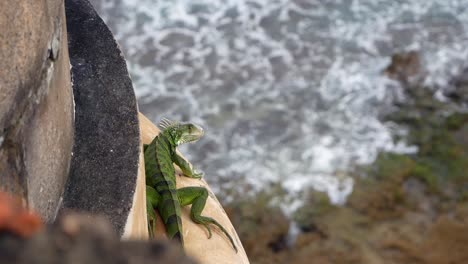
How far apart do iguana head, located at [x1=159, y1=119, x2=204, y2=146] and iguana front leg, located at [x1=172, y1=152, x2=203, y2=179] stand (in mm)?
78

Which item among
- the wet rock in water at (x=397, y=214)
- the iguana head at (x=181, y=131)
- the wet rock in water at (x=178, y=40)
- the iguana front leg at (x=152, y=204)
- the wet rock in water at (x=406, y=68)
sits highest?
the wet rock in water at (x=178, y=40)

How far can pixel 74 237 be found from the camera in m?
0.68

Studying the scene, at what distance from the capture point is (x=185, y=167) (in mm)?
3896

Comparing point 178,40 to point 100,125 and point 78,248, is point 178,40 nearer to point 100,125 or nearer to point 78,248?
point 100,125

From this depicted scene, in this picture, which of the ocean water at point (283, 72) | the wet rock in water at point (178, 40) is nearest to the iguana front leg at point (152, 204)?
the ocean water at point (283, 72)

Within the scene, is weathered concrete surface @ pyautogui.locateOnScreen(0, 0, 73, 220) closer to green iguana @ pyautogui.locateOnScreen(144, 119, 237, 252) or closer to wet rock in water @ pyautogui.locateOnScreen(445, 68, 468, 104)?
green iguana @ pyautogui.locateOnScreen(144, 119, 237, 252)

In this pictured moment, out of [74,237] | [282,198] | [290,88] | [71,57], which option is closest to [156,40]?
[290,88]

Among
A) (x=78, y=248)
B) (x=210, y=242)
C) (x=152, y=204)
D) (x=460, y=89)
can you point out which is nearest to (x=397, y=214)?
(x=460, y=89)

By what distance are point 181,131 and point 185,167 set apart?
Answer: 0.25 m

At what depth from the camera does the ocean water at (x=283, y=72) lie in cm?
890

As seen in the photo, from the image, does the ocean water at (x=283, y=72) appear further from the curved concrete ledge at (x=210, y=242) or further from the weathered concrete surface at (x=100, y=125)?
the weathered concrete surface at (x=100, y=125)

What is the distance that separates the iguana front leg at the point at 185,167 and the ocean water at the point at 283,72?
14.4 ft

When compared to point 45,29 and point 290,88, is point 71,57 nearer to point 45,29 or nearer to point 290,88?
point 45,29

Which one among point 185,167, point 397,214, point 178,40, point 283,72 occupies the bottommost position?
point 185,167
